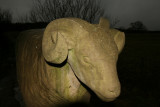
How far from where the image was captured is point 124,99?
332 cm

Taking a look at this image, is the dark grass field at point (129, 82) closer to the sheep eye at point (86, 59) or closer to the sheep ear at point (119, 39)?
the sheep ear at point (119, 39)

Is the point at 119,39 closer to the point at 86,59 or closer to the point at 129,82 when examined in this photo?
the point at 86,59

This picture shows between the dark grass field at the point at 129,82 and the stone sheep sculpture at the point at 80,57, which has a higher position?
the stone sheep sculpture at the point at 80,57

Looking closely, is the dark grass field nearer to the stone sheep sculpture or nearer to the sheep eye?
the stone sheep sculpture

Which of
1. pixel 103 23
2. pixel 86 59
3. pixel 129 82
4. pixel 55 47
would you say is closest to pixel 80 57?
pixel 86 59

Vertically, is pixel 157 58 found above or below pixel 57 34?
below

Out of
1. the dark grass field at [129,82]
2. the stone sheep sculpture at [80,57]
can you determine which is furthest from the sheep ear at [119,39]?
the dark grass field at [129,82]

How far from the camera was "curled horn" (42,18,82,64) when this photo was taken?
32.4 inches

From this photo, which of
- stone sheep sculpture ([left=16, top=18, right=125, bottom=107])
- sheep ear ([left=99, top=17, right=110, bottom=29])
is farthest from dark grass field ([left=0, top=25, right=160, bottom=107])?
sheep ear ([left=99, top=17, right=110, bottom=29])

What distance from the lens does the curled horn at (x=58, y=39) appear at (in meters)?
0.82

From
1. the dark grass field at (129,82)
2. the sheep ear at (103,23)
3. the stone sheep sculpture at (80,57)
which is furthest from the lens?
the dark grass field at (129,82)

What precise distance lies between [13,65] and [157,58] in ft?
20.3

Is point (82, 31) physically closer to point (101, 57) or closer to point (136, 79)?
point (101, 57)

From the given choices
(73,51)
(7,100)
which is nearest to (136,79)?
(7,100)
